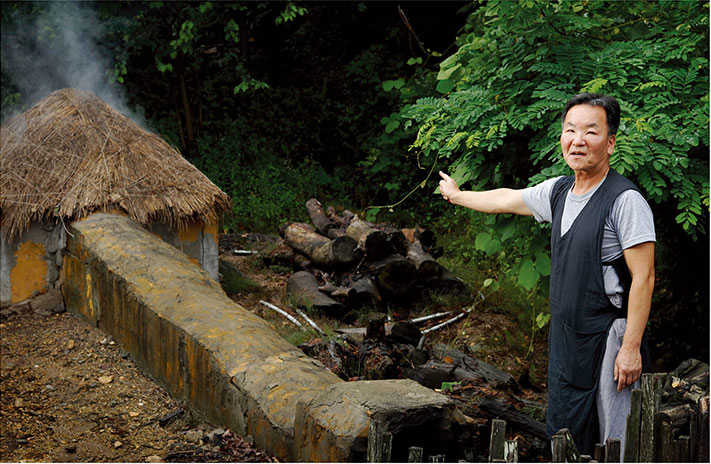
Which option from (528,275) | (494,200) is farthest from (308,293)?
(494,200)

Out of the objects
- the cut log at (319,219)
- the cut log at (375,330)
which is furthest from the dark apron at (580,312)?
the cut log at (319,219)

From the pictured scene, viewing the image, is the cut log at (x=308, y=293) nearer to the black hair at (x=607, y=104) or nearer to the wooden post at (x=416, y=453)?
the black hair at (x=607, y=104)

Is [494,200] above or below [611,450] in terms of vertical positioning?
above

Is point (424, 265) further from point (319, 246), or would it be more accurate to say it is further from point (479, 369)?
point (479, 369)

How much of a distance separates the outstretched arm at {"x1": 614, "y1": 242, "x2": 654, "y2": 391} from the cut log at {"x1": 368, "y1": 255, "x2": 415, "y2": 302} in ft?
15.6

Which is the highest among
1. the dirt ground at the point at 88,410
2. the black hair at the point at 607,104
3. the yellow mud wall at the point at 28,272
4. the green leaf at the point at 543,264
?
the black hair at the point at 607,104

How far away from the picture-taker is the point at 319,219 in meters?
9.14

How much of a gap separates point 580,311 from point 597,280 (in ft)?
0.50

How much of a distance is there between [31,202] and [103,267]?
1.31 metres

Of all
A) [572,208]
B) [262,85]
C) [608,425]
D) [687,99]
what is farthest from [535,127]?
[262,85]

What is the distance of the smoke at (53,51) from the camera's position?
10383mm

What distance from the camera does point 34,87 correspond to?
11.2 m

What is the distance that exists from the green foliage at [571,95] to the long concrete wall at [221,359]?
178 cm

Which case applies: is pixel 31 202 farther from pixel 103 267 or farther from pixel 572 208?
pixel 572 208
